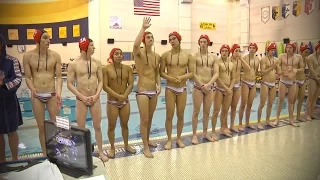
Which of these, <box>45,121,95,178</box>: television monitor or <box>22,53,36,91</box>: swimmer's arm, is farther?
<box>22,53,36,91</box>: swimmer's arm

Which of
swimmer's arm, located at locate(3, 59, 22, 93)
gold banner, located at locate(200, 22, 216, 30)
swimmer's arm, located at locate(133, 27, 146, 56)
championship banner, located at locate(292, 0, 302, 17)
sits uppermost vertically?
gold banner, located at locate(200, 22, 216, 30)

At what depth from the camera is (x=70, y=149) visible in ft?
7.08

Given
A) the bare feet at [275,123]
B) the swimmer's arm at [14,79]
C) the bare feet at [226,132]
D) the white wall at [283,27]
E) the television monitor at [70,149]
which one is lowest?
the bare feet at [226,132]

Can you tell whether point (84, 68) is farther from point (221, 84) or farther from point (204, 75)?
point (221, 84)

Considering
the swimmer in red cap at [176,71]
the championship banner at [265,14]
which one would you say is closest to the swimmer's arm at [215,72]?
the swimmer in red cap at [176,71]

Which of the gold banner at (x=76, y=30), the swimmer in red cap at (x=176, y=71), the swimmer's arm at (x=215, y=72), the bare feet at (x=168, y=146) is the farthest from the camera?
the gold banner at (x=76, y=30)

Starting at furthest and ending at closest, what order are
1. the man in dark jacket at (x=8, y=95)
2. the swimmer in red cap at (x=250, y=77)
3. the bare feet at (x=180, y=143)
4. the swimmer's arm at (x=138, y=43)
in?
the swimmer in red cap at (x=250, y=77), the bare feet at (x=180, y=143), the swimmer's arm at (x=138, y=43), the man in dark jacket at (x=8, y=95)

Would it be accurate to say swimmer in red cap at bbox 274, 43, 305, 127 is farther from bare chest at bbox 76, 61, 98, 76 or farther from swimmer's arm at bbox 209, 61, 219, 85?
bare chest at bbox 76, 61, 98, 76

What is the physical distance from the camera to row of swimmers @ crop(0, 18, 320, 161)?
Answer: 12.9ft

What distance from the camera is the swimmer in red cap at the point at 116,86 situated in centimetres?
423

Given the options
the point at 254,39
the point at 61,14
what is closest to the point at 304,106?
the point at 254,39

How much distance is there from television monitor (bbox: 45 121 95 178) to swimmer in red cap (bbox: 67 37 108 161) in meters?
1.67

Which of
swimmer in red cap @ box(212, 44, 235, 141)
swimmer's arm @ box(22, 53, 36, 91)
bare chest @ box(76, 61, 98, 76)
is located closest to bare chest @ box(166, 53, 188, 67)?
swimmer in red cap @ box(212, 44, 235, 141)

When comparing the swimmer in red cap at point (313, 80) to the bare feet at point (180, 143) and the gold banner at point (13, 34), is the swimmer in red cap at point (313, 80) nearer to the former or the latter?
the bare feet at point (180, 143)
